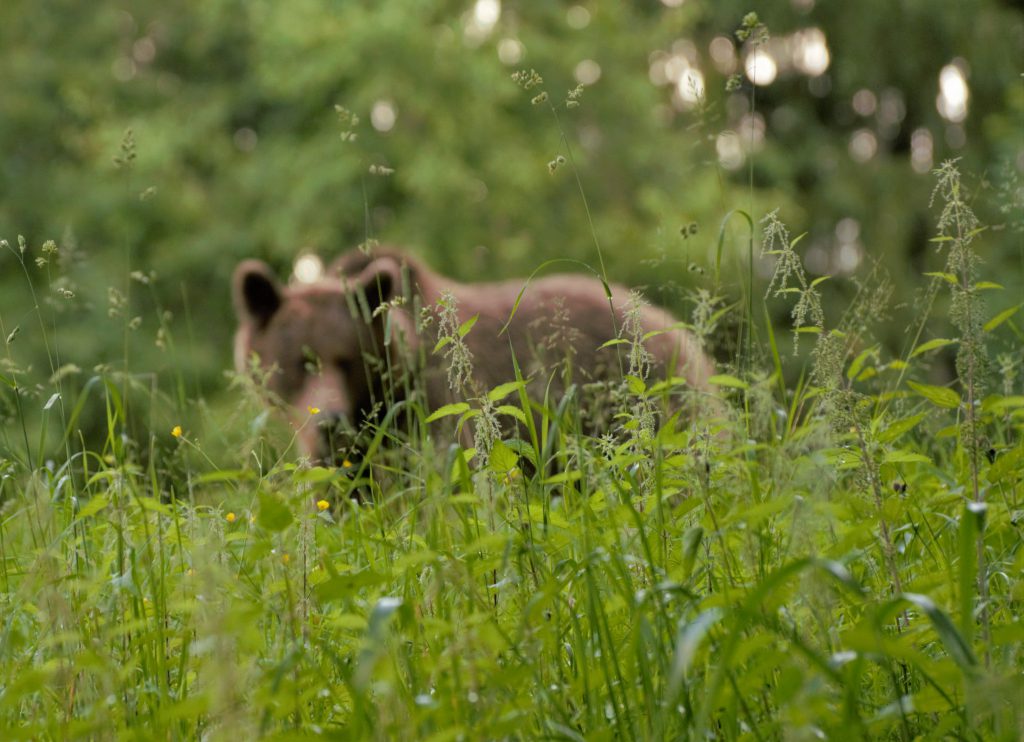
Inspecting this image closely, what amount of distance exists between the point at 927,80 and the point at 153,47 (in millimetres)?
10876

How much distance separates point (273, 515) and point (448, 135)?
44.2 feet

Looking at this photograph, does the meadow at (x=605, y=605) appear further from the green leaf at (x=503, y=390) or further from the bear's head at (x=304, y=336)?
the bear's head at (x=304, y=336)

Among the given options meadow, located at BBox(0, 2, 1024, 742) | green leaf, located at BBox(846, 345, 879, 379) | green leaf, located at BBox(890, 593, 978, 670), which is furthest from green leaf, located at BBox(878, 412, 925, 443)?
green leaf, located at BBox(890, 593, 978, 670)

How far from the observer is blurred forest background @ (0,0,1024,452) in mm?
14859

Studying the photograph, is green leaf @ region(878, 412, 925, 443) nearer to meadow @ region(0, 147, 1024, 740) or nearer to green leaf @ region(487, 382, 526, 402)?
meadow @ region(0, 147, 1024, 740)

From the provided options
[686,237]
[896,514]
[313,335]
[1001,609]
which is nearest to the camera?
Result: [896,514]

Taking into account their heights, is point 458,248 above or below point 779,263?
above

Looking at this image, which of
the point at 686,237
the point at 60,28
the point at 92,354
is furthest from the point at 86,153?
the point at 686,237

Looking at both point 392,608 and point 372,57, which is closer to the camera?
point 392,608

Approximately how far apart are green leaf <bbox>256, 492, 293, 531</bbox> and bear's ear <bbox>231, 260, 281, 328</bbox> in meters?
4.95

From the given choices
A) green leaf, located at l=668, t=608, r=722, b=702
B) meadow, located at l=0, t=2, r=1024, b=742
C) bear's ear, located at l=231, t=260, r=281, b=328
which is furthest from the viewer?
bear's ear, located at l=231, t=260, r=281, b=328

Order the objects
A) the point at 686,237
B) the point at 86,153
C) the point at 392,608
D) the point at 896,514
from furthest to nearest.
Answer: the point at 86,153, the point at 686,237, the point at 896,514, the point at 392,608

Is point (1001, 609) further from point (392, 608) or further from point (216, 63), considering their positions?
point (216, 63)

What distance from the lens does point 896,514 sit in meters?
2.11
